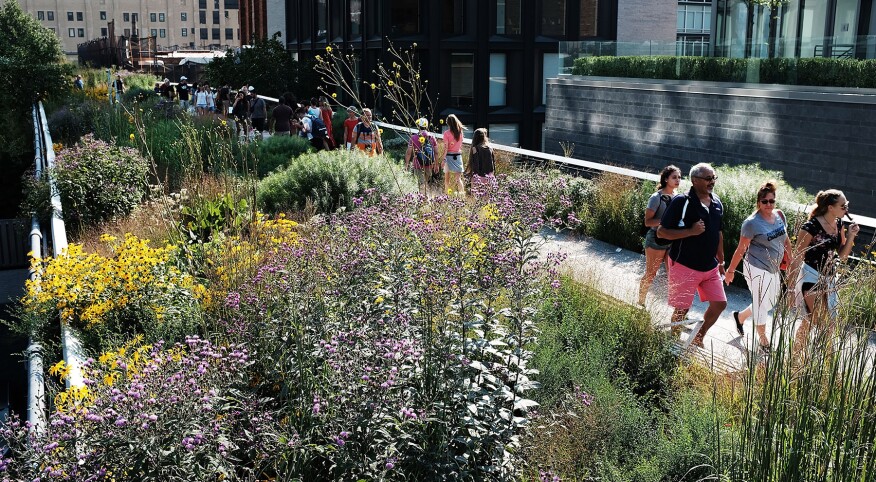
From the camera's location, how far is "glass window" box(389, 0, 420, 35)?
3278 centimetres

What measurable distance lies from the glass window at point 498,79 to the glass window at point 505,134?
93cm

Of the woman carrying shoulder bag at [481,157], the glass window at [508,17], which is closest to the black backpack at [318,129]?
the woman carrying shoulder bag at [481,157]

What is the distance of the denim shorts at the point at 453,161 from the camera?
514 inches

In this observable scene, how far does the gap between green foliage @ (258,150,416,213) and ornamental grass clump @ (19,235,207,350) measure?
4.04 metres

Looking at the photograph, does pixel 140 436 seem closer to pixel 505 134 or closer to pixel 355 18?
pixel 505 134

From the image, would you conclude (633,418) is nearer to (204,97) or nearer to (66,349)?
(66,349)

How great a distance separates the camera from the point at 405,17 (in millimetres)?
32969

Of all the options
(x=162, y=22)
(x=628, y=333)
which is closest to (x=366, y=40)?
(x=628, y=333)

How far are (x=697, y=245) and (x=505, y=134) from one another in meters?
27.9

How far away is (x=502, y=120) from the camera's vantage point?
34531 millimetres

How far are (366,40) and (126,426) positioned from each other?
105 feet

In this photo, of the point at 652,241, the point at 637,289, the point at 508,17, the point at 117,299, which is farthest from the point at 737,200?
the point at 508,17

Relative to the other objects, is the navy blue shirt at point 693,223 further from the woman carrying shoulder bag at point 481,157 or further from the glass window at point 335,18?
the glass window at point 335,18

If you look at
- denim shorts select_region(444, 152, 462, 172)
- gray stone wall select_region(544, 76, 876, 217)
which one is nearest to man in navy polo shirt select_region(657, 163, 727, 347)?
denim shorts select_region(444, 152, 462, 172)
